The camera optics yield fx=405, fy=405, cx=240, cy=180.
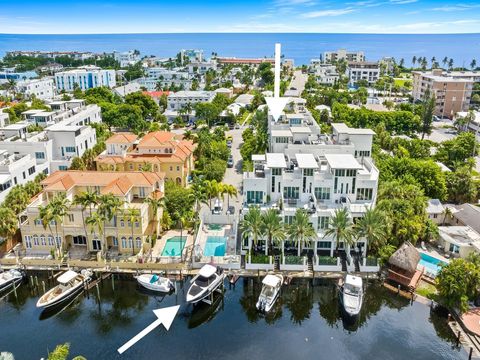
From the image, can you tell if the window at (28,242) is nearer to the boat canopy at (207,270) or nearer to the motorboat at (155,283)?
the motorboat at (155,283)

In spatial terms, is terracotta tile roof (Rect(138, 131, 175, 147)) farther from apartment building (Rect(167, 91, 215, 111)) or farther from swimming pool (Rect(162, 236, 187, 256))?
apartment building (Rect(167, 91, 215, 111))

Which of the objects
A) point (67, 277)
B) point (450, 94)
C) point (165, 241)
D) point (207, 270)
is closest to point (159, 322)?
point (207, 270)

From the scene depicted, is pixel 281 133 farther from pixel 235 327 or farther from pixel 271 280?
pixel 235 327

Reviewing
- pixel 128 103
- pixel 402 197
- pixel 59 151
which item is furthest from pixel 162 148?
pixel 128 103

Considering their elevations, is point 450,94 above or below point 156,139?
above

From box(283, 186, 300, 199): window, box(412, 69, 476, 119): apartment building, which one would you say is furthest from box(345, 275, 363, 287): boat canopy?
box(412, 69, 476, 119): apartment building

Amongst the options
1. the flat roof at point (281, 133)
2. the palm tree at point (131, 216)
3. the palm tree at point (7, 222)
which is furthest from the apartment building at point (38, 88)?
the palm tree at point (131, 216)
